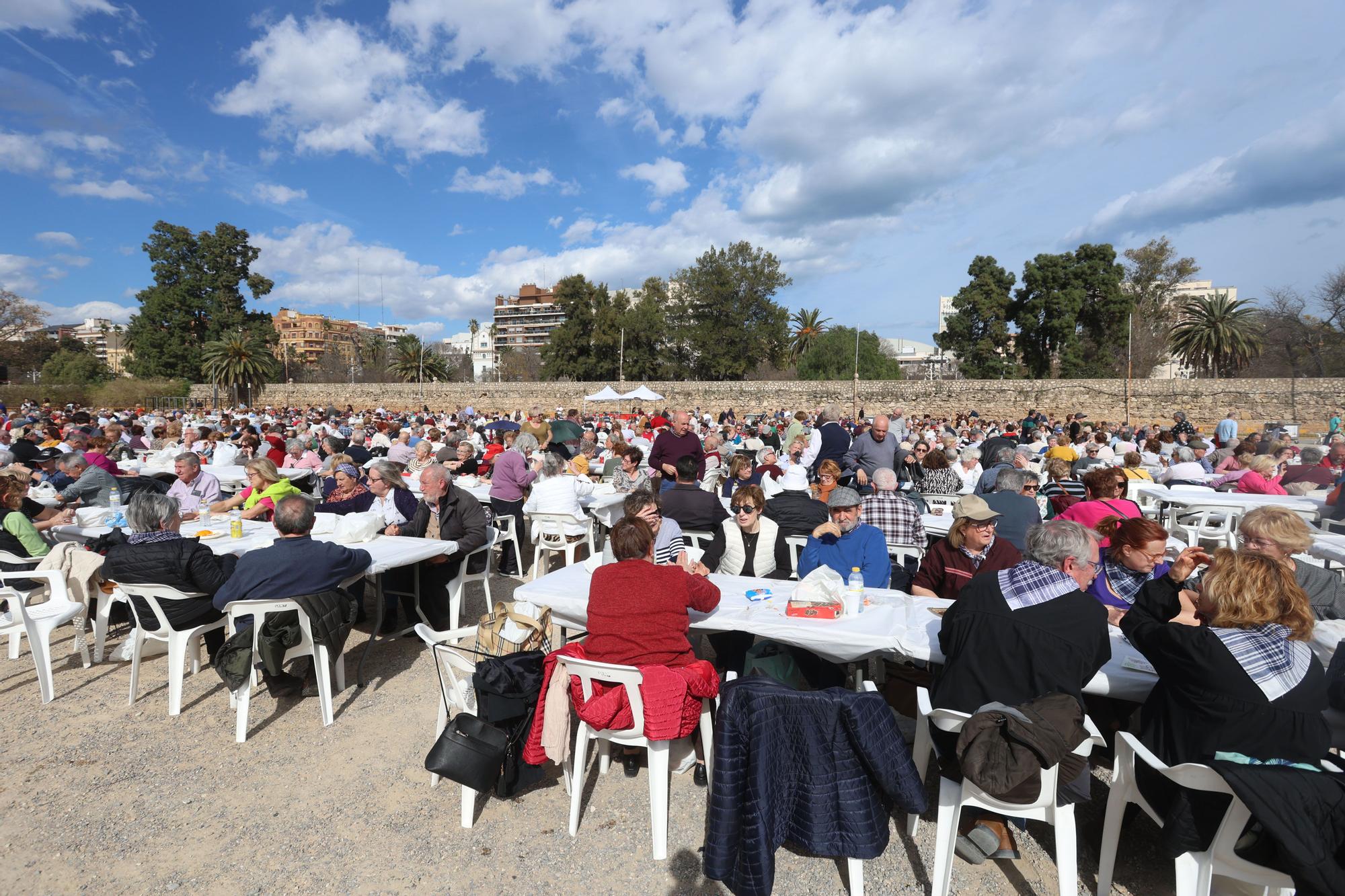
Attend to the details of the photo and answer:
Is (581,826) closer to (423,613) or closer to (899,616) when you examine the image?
(899,616)

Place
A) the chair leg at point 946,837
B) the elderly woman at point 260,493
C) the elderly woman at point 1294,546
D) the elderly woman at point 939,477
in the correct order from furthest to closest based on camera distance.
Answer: the elderly woman at point 939,477 → the elderly woman at point 260,493 → the elderly woman at point 1294,546 → the chair leg at point 946,837

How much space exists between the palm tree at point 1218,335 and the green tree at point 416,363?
48575 mm

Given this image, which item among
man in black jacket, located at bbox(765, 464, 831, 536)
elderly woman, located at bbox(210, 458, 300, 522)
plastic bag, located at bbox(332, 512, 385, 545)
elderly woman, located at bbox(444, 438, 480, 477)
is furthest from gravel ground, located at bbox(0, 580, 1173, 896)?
elderly woman, located at bbox(444, 438, 480, 477)

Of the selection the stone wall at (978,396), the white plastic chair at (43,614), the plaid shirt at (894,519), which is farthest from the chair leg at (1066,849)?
the stone wall at (978,396)

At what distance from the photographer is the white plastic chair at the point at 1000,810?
2.14 meters

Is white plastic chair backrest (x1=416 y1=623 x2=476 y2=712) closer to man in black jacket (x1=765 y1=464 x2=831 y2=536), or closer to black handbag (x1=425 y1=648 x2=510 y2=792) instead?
black handbag (x1=425 y1=648 x2=510 y2=792)

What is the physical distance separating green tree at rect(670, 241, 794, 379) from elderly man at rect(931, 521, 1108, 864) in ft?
120

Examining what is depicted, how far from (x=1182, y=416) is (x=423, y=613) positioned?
53.9 ft

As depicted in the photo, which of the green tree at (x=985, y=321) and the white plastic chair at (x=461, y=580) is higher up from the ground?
the green tree at (x=985, y=321)

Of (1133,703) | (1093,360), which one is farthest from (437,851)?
(1093,360)

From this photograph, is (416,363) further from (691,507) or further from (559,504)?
(691,507)

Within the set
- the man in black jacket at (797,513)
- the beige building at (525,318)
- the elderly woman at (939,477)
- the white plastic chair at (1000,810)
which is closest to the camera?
the white plastic chair at (1000,810)

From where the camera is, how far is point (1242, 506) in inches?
247

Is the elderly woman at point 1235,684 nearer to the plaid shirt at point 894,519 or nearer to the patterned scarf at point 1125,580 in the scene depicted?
the patterned scarf at point 1125,580
